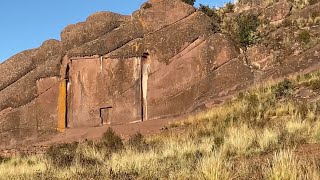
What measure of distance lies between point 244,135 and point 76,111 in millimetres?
13495

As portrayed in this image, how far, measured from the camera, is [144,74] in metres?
23.8

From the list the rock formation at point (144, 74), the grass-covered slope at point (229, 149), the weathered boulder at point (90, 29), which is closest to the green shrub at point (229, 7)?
the rock formation at point (144, 74)

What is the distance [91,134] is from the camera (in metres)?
23.0

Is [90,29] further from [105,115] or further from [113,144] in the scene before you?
[113,144]

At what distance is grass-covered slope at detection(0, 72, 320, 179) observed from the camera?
7.55 metres

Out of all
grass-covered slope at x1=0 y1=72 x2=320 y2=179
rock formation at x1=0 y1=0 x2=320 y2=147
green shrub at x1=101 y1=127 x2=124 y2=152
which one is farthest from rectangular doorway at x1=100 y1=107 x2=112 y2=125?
green shrub at x1=101 y1=127 x2=124 y2=152

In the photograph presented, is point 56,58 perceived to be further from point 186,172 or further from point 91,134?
point 186,172

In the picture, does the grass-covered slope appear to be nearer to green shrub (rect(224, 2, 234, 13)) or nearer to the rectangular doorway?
the rectangular doorway

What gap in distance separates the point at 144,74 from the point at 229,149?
1294 cm

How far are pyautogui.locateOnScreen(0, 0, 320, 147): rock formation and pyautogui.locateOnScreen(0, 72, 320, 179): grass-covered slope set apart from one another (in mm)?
2350

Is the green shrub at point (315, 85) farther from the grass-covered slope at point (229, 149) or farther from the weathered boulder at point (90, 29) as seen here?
the weathered boulder at point (90, 29)

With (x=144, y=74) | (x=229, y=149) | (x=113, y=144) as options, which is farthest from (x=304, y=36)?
(x=229, y=149)

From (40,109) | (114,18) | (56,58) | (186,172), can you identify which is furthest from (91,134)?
(186,172)

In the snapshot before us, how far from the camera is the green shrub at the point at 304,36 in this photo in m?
24.9
